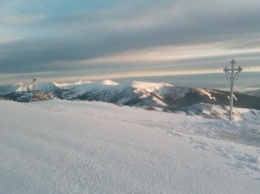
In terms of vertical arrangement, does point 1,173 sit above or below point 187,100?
above

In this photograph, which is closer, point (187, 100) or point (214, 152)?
point (214, 152)

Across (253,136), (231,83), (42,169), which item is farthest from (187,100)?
(42,169)

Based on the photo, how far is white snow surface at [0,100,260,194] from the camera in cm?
709

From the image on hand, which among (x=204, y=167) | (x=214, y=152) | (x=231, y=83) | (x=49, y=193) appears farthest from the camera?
(x=231, y=83)

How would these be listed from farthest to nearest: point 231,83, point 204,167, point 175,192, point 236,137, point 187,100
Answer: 1. point 187,100
2. point 231,83
3. point 236,137
4. point 204,167
5. point 175,192

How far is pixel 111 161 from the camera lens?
8328 millimetres

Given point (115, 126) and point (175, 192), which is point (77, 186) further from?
point (115, 126)

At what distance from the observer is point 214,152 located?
10.3 m

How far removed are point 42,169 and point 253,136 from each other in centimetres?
1164

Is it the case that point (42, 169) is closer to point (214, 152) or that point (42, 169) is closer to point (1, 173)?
point (1, 173)

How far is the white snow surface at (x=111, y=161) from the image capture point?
23.3 ft

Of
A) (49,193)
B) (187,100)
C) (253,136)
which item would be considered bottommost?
(187,100)

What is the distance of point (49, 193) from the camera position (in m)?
6.59

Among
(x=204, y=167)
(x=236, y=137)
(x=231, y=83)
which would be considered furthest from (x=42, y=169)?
(x=231, y=83)
